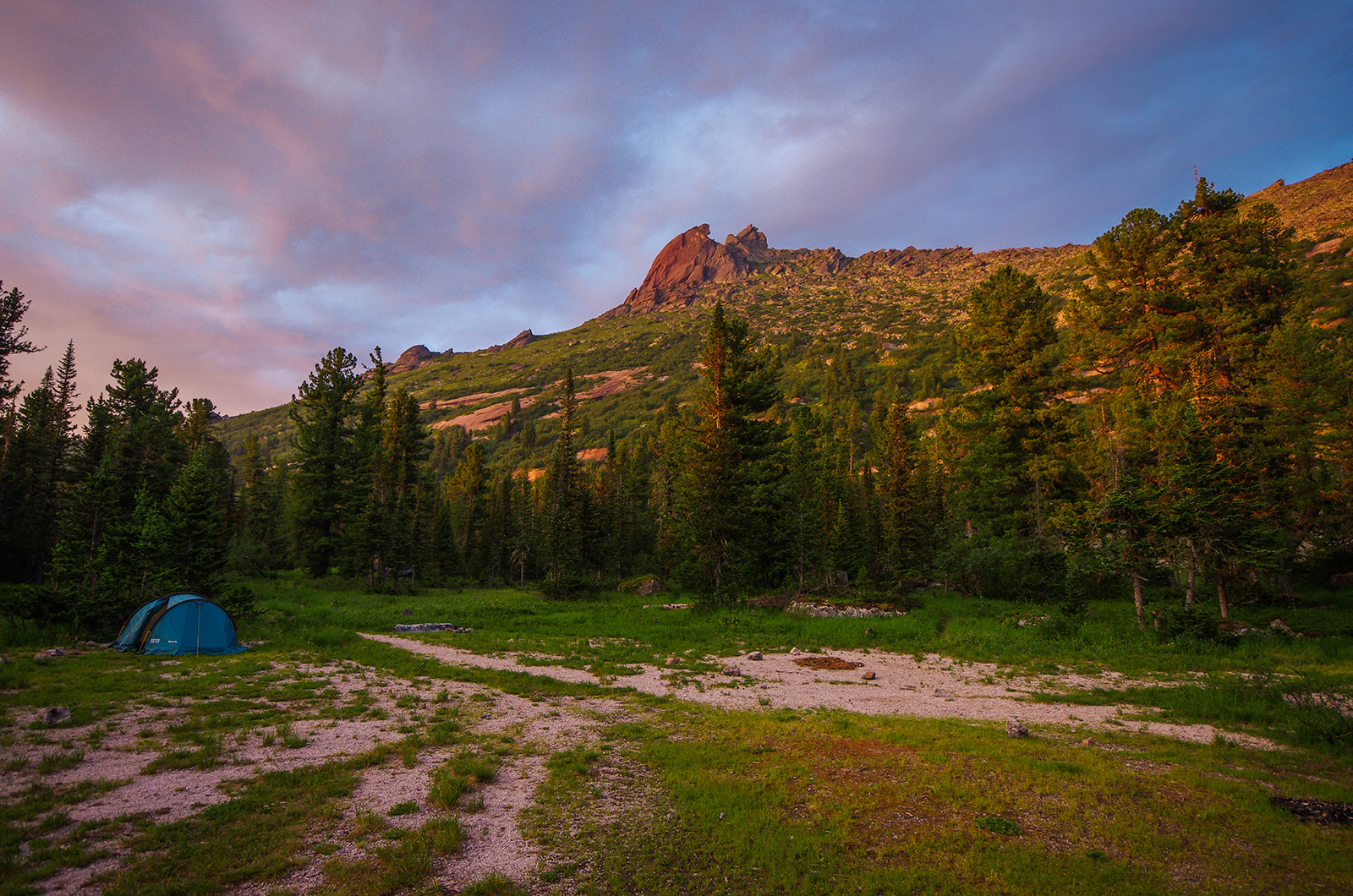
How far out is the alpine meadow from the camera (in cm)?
631

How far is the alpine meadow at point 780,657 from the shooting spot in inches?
249

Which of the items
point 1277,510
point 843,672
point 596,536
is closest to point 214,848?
point 843,672

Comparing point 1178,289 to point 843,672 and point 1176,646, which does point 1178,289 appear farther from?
point 843,672

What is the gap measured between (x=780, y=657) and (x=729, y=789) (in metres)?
13.0

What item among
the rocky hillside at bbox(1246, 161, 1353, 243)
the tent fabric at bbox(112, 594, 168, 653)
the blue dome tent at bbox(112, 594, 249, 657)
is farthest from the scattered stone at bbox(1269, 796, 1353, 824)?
the rocky hillside at bbox(1246, 161, 1353, 243)

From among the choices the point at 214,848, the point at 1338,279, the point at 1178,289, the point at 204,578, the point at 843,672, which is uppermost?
the point at 1338,279

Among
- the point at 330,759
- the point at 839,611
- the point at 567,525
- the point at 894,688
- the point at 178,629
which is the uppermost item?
the point at 567,525

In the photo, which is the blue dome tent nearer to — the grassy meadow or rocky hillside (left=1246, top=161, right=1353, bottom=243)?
the grassy meadow

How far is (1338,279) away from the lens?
10225cm

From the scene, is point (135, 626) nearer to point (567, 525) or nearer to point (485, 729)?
point (485, 729)

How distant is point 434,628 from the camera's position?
90.8ft

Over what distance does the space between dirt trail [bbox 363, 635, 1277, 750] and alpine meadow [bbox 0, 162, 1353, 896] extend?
0.71 ft

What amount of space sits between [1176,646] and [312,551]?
197 feet

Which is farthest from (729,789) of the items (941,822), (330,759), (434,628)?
(434,628)
